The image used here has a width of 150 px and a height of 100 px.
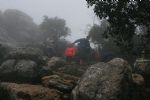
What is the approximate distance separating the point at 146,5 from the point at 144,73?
8040 millimetres

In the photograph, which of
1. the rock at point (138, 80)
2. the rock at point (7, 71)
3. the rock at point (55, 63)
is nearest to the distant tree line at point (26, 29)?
the rock at point (55, 63)

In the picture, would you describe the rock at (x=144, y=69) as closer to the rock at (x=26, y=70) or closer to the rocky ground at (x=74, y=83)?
the rocky ground at (x=74, y=83)

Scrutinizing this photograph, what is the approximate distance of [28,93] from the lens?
60.0 ft

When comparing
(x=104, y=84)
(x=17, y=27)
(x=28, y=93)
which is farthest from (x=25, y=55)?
(x=17, y=27)

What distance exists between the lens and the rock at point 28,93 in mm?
18250

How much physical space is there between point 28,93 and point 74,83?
4.02m

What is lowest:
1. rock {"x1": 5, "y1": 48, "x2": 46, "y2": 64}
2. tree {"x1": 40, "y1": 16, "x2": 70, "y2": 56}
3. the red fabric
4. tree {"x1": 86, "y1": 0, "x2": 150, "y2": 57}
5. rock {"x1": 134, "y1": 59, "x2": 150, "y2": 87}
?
rock {"x1": 134, "y1": 59, "x2": 150, "y2": 87}

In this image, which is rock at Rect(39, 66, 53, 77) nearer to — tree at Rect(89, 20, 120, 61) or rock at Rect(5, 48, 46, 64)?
rock at Rect(5, 48, 46, 64)

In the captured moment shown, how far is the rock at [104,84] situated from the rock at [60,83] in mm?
1245

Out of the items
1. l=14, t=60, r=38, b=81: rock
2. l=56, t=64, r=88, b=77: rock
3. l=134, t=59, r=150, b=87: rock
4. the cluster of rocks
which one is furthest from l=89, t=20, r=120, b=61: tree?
l=14, t=60, r=38, b=81: rock

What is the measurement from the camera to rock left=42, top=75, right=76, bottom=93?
66.5 feet

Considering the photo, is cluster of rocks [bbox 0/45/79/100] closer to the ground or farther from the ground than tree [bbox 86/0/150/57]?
closer to the ground

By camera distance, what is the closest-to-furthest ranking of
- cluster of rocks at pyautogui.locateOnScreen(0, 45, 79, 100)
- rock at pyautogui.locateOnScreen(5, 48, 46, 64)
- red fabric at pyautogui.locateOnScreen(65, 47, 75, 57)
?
1. cluster of rocks at pyautogui.locateOnScreen(0, 45, 79, 100)
2. rock at pyautogui.locateOnScreen(5, 48, 46, 64)
3. red fabric at pyautogui.locateOnScreen(65, 47, 75, 57)

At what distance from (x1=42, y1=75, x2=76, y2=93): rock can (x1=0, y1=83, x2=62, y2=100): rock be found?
0.92 m
